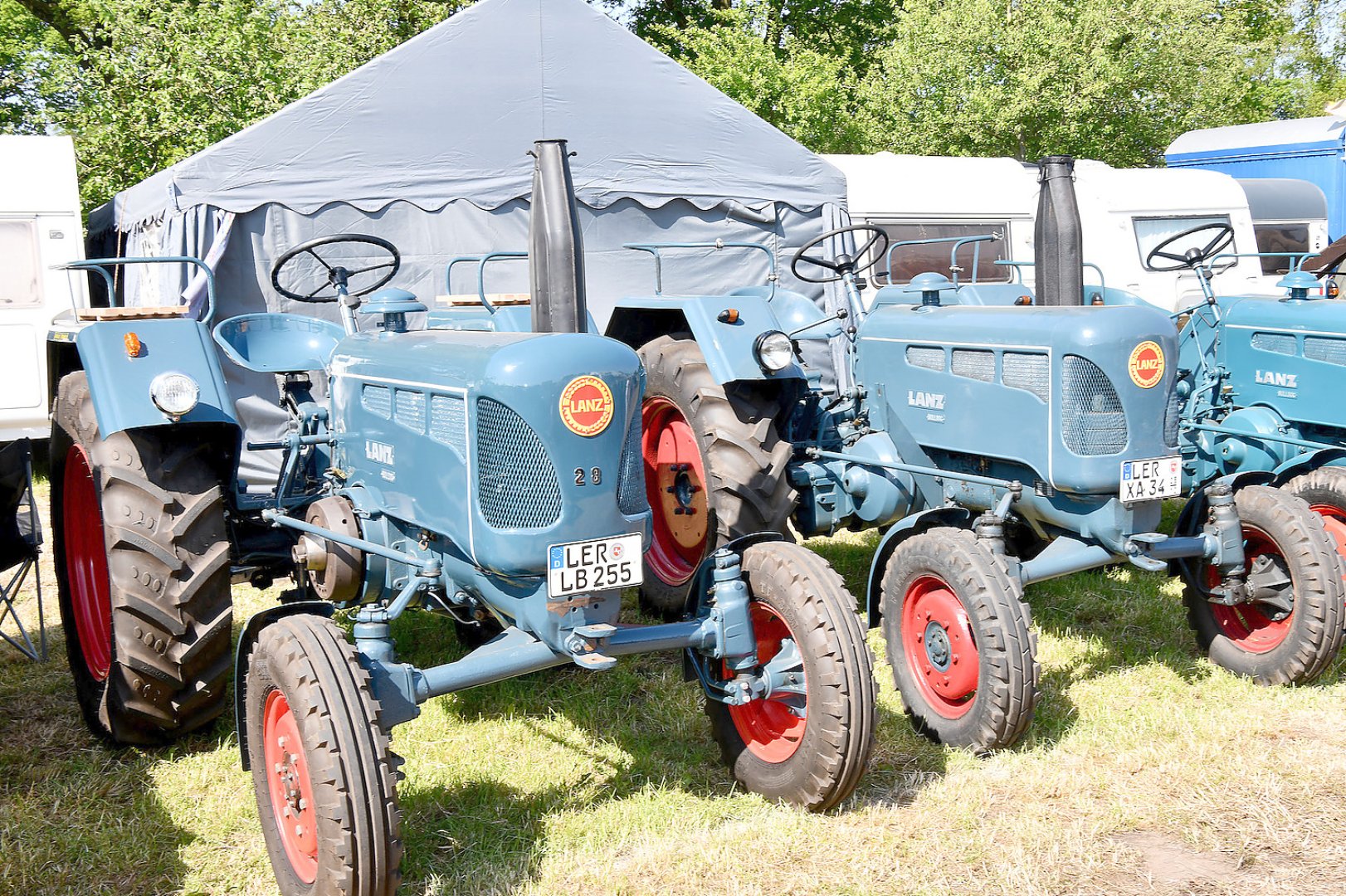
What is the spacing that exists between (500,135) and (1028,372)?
4.59m

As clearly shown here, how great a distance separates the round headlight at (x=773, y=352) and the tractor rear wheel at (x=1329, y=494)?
1.94 m

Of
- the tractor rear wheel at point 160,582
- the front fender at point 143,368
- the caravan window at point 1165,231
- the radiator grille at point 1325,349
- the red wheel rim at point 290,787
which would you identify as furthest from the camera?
the caravan window at point 1165,231

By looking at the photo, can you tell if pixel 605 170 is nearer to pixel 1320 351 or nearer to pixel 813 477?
pixel 813 477

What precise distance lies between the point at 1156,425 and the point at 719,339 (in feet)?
5.08

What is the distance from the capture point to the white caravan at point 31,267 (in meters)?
7.79

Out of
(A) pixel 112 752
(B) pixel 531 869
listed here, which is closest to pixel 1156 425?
(B) pixel 531 869

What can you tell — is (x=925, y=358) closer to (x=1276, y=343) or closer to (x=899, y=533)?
(x=899, y=533)

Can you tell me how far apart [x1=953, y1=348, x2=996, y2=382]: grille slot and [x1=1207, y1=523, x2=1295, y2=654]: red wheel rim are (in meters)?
1.03

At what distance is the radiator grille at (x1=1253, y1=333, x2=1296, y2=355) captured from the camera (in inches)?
198

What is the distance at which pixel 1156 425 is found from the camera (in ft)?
12.2

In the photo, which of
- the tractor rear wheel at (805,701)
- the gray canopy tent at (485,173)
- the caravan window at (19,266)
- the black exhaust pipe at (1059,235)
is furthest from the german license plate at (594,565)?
the caravan window at (19,266)

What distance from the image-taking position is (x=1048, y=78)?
13.8 meters

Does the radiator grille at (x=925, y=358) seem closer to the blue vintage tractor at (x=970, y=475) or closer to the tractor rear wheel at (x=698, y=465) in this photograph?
the blue vintage tractor at (x=970, y=475)

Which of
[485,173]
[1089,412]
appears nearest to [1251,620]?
[1089,412]
